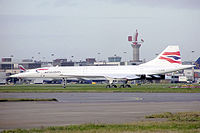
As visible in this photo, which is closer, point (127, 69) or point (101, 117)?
point (101, 117)

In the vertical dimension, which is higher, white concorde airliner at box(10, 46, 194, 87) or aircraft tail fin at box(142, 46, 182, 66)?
aircraft tail fin at box(142, 46, 182, 66)

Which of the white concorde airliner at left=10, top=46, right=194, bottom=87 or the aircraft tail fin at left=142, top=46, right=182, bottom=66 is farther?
the aircraft tail fin at left=142, top=46, right=182, bottom=66

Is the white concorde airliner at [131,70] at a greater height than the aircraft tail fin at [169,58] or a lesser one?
lesser

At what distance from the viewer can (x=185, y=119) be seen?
78.0ft

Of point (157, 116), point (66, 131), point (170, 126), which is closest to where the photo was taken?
point (66, 131)

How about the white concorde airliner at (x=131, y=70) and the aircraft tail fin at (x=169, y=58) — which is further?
the aircraft tail fin at (x=169, y=58)

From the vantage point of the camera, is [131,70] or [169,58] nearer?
[131,70]

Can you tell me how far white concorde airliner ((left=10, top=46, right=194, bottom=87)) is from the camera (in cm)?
9062

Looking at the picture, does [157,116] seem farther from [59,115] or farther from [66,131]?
[66,131]

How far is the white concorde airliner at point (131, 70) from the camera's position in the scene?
90625 mm

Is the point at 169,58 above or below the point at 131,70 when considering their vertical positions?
above

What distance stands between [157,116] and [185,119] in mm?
2035

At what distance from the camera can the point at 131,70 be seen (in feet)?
301

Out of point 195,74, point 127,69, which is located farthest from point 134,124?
point 195,74
